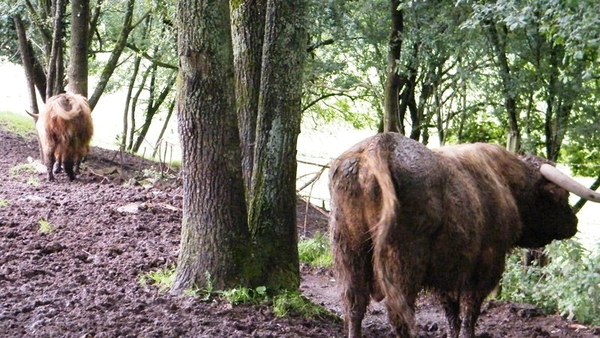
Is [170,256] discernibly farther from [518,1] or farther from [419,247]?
[518,1]

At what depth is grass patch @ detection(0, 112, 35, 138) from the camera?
1960 cm

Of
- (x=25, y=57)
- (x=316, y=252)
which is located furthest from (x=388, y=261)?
(x=25, y=57)

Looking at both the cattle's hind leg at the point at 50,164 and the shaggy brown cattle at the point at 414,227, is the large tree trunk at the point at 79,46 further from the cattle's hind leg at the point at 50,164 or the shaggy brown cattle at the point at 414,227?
the shaggy brown cattle at the point at 414,227

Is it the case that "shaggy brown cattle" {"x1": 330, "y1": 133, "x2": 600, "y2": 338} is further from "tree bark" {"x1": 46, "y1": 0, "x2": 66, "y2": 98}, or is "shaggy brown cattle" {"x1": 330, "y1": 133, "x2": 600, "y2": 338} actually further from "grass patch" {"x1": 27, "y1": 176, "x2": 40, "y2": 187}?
"tree bark" {"x1": 46, "y1": 0, "x2": 66, "y2": 98}

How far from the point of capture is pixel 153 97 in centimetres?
2531

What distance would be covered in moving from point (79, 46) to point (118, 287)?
867 centimetres

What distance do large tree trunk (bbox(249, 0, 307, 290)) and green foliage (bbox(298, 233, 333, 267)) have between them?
284cm

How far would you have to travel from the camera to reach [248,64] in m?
7.12

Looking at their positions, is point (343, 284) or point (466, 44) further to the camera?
point (466, 44)

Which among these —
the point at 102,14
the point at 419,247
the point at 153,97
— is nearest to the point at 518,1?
the point at 419,247

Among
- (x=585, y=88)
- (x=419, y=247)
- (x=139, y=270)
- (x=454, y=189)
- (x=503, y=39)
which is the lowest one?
(x=139, y=270)

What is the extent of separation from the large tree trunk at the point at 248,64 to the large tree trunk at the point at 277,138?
1.82 feet

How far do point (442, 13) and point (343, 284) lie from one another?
7019mm

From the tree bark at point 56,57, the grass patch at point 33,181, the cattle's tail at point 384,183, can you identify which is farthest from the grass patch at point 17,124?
the cattle's tail at point 384,183
